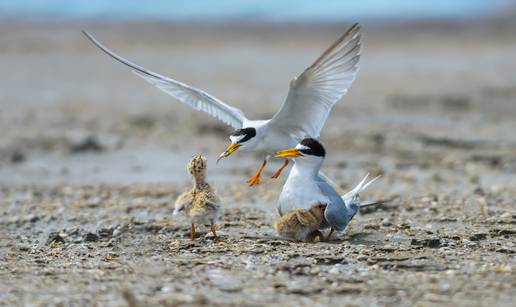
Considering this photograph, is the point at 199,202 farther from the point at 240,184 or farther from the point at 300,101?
the point at 240,184

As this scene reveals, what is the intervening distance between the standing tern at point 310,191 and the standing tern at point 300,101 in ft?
1.98

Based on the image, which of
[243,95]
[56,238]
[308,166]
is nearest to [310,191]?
[308,166]

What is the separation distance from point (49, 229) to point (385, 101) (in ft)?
28.8

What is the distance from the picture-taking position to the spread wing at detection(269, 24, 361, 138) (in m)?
7.20

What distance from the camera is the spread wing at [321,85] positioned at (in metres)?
7.20

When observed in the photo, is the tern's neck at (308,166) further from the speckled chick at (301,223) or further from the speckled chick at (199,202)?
the speckled chick at (199,202)

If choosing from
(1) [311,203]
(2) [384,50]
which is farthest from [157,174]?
(2) [384,50]

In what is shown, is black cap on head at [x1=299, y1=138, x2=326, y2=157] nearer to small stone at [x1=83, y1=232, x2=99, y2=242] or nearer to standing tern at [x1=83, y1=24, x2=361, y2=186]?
standing tern at [x1=83, y1=24, x2=361, y2=186]

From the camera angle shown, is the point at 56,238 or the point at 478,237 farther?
the point at 56,238

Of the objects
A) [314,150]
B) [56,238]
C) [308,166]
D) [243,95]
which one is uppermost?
[243,95]

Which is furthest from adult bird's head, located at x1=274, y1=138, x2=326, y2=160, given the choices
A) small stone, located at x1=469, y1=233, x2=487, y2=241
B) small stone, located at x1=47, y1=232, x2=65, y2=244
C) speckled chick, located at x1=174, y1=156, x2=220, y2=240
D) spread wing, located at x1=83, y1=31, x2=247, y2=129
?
small stone, located at x1=47, y1=232, x2=65, y2=244

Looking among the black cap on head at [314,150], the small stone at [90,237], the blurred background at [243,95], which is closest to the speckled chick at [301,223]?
the black cap on head at [314,150]

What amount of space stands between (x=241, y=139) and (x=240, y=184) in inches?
82.9

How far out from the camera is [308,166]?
6.83 m
